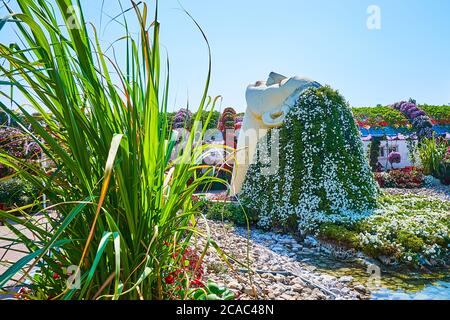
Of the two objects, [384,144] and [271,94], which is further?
[384,144]

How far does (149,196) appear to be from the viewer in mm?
1343

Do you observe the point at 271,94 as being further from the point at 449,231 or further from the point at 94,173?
the point at 94,173

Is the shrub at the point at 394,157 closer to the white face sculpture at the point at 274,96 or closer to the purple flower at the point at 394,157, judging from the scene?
the purple flower at the point at 394,157

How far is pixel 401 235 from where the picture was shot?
4.39m

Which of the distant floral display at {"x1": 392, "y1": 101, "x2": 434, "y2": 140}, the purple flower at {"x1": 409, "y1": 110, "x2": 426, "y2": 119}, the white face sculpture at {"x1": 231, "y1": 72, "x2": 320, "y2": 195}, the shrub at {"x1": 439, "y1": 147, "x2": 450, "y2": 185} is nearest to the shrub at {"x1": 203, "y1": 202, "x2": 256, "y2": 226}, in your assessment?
the white face sculpture at {"x1": 231, "y1": 72, "x2": 320, "y2": 195}

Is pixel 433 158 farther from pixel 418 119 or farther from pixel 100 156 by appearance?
pixel 100 156

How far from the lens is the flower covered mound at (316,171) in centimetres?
574

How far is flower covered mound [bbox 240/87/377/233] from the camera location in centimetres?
574

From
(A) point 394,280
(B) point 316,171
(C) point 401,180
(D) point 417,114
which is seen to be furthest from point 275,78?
(D) point 417,114

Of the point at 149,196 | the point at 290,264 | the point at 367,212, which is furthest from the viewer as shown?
the point at 367,212

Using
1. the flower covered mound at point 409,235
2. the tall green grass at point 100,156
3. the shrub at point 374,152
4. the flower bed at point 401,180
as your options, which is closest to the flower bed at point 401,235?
the flower covered mound at point 409,235

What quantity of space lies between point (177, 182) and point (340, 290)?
7.93 ft
